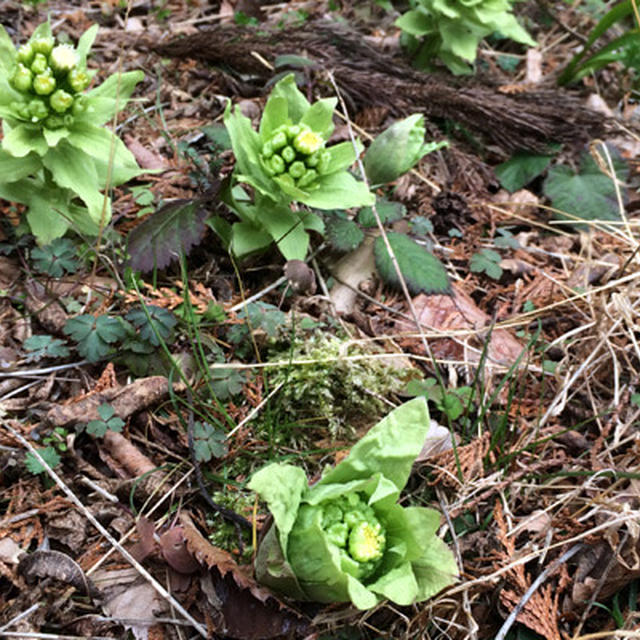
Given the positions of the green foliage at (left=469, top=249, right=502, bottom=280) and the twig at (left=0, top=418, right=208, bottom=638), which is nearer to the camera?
the twig at (left=0, top=418, right=208, bottom=638)

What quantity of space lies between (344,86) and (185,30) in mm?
899

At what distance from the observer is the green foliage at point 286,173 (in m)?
1.96

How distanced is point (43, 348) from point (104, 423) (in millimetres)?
320

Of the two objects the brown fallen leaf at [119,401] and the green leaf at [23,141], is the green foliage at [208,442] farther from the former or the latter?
the green leaf at [23,141]

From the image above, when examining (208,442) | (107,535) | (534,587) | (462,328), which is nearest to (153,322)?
(208,442)

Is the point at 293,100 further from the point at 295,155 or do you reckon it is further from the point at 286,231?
the point at 286,231

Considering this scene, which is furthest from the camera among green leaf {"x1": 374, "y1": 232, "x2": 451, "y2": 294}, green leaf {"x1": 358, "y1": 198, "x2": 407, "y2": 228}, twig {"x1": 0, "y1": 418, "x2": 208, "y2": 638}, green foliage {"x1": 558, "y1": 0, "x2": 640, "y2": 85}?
green foliage {"x1": 558, "y1": 0, "x2": 640, "y2": 85}

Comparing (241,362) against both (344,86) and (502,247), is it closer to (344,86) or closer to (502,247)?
(502,247)

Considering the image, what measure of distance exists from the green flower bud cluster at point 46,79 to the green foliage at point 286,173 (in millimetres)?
435

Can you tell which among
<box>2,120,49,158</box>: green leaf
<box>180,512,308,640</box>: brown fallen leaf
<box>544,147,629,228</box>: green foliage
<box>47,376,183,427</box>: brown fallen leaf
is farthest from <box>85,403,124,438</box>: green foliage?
<box>544,147,629,228</box>: green foliage

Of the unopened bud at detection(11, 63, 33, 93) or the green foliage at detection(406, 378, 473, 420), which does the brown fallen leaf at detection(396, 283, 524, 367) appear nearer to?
the green foliage at detection(406, 378, 473, 420)

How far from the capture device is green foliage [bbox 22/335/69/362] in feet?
6.03

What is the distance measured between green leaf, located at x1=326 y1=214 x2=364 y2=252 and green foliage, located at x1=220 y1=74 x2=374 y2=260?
63 millimetres

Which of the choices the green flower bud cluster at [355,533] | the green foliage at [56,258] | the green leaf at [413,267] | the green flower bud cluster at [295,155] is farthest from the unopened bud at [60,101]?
the green flower bud cluster at [355,533]
